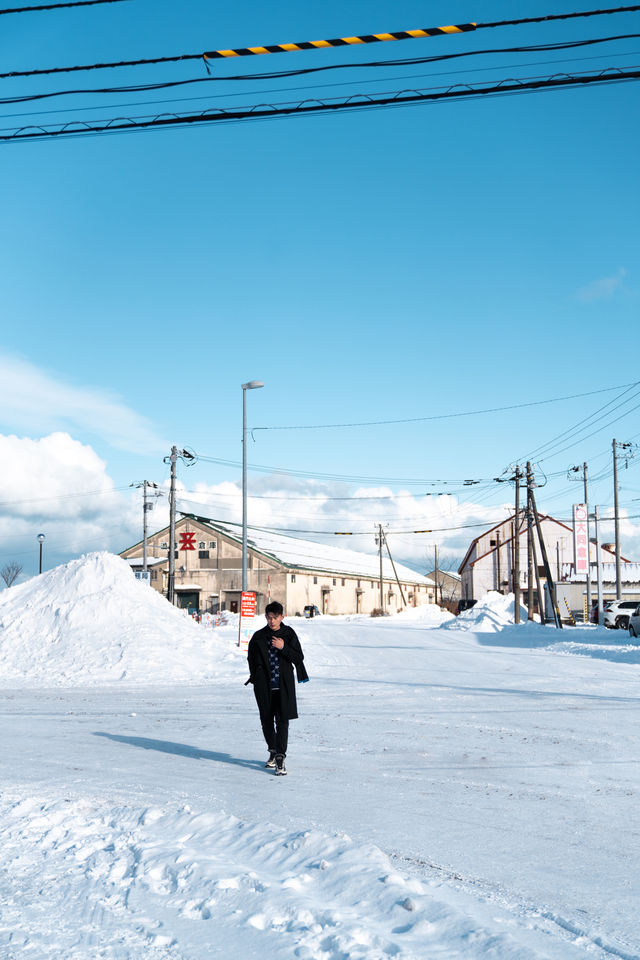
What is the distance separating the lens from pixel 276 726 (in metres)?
8.67

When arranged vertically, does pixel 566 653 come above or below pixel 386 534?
below

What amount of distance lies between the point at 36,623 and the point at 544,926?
20233mm

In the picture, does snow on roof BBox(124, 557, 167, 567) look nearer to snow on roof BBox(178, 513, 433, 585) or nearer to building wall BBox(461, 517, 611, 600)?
snow on roof BBox(178, 513, 433, 585)

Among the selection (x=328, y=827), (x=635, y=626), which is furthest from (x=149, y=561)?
(x=328, y=827)

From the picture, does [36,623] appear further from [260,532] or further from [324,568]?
[260,532]

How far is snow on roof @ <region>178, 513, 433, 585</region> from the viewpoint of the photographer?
71.0m

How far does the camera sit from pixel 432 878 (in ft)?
16.6

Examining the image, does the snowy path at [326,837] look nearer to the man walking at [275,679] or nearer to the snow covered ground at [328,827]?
the snow covered ground at [328,827]

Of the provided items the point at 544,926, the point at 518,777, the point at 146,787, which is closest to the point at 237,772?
the point at 146,787

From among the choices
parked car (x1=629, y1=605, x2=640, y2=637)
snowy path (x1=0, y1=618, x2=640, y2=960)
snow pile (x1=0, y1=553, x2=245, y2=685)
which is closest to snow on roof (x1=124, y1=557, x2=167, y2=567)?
parked car (x1=629, y1=605, x2=640, y2=637)

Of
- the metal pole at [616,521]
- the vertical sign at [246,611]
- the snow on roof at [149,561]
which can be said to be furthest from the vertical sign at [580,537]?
the snow on roof at [149,561]

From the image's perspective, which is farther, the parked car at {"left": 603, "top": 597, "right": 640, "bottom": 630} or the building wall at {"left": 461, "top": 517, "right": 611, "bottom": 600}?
the building wall at {"left": 461, "top": 517, "right": 611, "bottom": 600}

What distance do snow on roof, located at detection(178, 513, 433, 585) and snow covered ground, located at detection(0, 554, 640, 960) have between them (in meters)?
54.9

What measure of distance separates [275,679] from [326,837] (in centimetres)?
316
